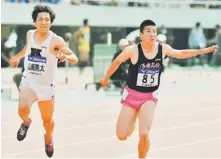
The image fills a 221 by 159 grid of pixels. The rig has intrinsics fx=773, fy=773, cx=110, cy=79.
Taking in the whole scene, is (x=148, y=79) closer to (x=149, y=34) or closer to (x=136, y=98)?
(x=136, y=98)

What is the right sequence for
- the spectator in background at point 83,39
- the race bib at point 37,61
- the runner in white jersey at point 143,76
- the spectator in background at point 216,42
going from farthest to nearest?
the spectator in background at point 216,42 → the spectator in background at point 83,39 → the runner in white jersey at point 143,76 → the race bib at point 37,61

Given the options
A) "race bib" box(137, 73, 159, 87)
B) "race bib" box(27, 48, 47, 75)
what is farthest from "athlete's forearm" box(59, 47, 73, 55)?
"race bib" box(137, 73, 159, 87)

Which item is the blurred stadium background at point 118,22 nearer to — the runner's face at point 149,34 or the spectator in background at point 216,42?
the spectator in background at point 216,42

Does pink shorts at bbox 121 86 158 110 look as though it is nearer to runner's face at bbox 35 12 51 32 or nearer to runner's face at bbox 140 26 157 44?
runner's face at bbox 140 26 157 44

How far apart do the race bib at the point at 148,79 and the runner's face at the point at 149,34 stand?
1.28ft

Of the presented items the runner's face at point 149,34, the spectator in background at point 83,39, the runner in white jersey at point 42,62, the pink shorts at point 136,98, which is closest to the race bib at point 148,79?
the pink shorts at point 136,98

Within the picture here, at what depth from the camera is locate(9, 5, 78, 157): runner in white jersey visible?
786 centimetres

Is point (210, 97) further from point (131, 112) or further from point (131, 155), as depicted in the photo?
point (131, 112)

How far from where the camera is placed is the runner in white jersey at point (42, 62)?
310 inches

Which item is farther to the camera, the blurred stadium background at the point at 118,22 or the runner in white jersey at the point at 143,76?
the blurred stadium background at the point at 118,22

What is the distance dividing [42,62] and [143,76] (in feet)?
3.71

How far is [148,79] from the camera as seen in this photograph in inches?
330

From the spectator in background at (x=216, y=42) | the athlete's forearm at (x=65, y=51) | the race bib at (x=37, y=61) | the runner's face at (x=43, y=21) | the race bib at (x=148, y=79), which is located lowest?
the spectator in background at (x=216, y=42)

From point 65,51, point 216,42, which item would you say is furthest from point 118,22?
point 65,51
